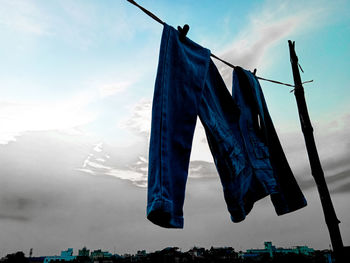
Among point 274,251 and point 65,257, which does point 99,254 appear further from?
point 274,251

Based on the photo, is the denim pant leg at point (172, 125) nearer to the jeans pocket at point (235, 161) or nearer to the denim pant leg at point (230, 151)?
the denim pant leg at point (230, 151)

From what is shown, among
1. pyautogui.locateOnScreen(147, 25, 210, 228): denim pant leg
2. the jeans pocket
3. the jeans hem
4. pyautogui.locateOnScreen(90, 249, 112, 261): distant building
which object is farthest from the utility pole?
pyautogui.locateOnScreen(90, 249, 112, 261): distant building

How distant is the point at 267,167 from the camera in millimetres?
2168

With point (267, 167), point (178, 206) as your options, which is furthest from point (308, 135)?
point (178, 206)

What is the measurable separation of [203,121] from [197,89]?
0.79ft

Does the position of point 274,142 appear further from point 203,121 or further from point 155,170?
point 155,170

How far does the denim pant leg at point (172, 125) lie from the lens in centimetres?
121

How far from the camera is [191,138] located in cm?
152

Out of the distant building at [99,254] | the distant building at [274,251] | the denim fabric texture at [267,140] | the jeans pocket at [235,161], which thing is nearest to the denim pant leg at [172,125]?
the jeans pocket at [235,161]

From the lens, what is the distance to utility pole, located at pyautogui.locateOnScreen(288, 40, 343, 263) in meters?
2.32

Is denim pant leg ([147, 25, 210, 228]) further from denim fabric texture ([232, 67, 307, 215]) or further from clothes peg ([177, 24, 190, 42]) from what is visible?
denim fabric texture ([232, 67, 307, 215])

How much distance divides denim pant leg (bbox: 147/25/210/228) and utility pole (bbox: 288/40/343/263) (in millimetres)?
1524

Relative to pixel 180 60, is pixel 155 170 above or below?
below

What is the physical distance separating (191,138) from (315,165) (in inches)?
68.8
